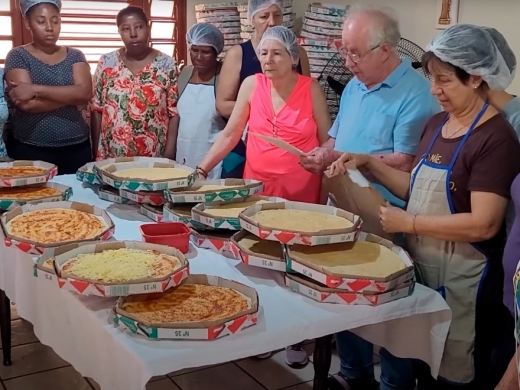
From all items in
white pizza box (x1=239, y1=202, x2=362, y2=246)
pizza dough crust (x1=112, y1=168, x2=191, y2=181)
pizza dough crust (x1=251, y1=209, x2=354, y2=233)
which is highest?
white pizza box (x1=239, y1=202, x2=362, y2=246)

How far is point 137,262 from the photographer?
1636 mm

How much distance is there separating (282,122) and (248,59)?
0.53 meters

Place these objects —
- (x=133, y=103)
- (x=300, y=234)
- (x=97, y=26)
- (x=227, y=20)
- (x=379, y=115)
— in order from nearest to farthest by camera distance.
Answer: (x=300, y=234) < (x=379, y=115) < (x=133, y=103) < (x=227, y=20) < (x=97, y=26)

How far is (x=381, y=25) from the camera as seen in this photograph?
7.23 ft

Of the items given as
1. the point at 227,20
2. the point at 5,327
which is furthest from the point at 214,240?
the point at 227,20

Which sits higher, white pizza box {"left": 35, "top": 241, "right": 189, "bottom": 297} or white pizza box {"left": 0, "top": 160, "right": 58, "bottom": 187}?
white pizza box {"left": 35, "top": 241, "right": 189, "bottom": 297}

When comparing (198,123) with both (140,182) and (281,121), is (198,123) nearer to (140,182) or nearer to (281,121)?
(281,121)

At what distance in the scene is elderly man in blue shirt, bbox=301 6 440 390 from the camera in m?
2.17

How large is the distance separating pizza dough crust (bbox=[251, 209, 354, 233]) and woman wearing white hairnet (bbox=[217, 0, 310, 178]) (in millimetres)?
1172

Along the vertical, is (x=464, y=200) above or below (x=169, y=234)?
above

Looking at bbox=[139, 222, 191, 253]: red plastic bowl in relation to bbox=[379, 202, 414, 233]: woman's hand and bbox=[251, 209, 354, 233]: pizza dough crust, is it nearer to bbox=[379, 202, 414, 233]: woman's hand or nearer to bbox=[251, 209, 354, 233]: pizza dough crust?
bbox=[251, 209, 354, 233]: pizza dough crust

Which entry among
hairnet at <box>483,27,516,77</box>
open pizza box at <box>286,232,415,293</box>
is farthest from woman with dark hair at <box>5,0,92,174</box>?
hairnet at <box>483,27,516,77</box>

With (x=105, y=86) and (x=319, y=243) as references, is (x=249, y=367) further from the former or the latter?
(x=105, y=86)

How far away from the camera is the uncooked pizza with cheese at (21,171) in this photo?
2445mm
